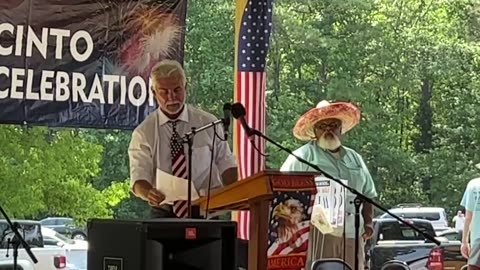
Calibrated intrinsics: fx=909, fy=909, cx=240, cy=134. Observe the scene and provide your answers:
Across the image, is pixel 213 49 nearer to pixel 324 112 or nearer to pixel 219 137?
pixel 324 112

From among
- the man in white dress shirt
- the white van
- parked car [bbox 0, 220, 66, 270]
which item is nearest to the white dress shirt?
the man in white dress shirt

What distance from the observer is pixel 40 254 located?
5137 millimetres

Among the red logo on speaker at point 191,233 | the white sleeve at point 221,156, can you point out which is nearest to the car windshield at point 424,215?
the white sleeve at point 221,156

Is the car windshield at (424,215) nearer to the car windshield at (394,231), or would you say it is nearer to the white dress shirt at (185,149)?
the car windshield at (394,231)

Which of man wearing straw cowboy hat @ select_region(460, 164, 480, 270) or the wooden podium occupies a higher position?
the wooden podium

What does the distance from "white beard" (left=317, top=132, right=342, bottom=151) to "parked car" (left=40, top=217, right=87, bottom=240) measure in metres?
1.68

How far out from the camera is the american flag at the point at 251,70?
4.96 metres

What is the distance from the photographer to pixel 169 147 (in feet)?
12.9

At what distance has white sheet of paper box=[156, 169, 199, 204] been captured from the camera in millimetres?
3834

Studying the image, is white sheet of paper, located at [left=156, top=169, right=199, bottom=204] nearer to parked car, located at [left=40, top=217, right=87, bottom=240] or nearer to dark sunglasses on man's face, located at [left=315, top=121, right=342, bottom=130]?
dark sunglasses on man's face, located at [left=315, top=121, right=342, bottom=130]

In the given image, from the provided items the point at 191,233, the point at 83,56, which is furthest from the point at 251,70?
the point at 191,233

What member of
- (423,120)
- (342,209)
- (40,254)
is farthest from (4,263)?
(423,120)

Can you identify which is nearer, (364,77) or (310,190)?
(310,190)

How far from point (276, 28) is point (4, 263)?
2.83 metres
